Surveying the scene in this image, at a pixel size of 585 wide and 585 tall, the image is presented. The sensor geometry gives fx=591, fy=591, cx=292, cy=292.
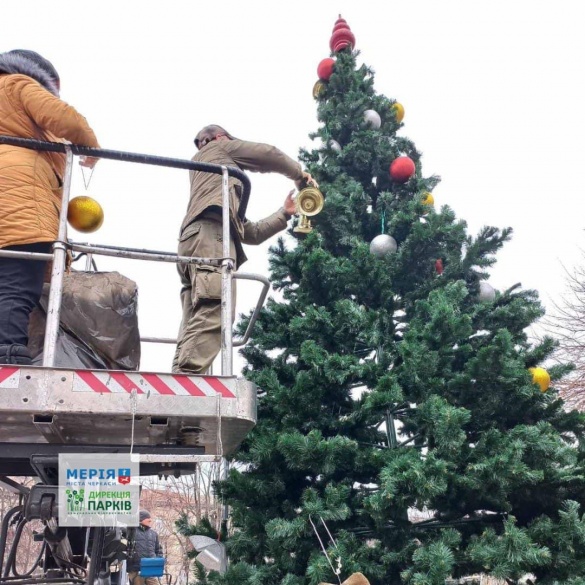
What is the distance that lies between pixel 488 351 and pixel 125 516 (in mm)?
2766

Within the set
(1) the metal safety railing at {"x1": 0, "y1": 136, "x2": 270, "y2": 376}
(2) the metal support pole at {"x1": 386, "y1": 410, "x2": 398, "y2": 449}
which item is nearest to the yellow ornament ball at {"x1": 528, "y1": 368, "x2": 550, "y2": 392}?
(2) the metal support pole at {"x1": 386, "y1": 410, "x2": 398, "y2": 449}

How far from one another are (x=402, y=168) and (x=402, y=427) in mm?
2582

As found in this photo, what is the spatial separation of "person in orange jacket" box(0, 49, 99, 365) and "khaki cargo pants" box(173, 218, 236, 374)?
0.88 m

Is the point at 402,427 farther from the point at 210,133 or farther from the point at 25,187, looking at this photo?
the point at 25,187

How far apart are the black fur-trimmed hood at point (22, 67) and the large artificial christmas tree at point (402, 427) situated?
248 cm

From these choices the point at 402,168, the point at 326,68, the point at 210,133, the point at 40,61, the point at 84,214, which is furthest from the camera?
the point at 326,68

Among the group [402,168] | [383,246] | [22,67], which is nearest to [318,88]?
[402,168]

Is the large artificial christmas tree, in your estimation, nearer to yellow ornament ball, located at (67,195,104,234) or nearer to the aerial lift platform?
the aerial lift platform

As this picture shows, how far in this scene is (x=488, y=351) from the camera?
433 centimetres

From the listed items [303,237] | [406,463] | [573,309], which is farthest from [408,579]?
[573,309]

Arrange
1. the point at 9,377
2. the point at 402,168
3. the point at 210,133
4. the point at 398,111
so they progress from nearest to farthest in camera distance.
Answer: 1. the point at 9,377
2. the point at 210,133
3. the point at 402,168
4. the point at 398,111

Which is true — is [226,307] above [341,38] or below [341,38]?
below

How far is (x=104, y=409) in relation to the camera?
2.65m

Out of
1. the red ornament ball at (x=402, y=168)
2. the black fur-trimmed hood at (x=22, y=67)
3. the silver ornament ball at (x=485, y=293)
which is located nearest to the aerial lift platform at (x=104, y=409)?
the black fur-trimmed hood at (x=22, y=67)
